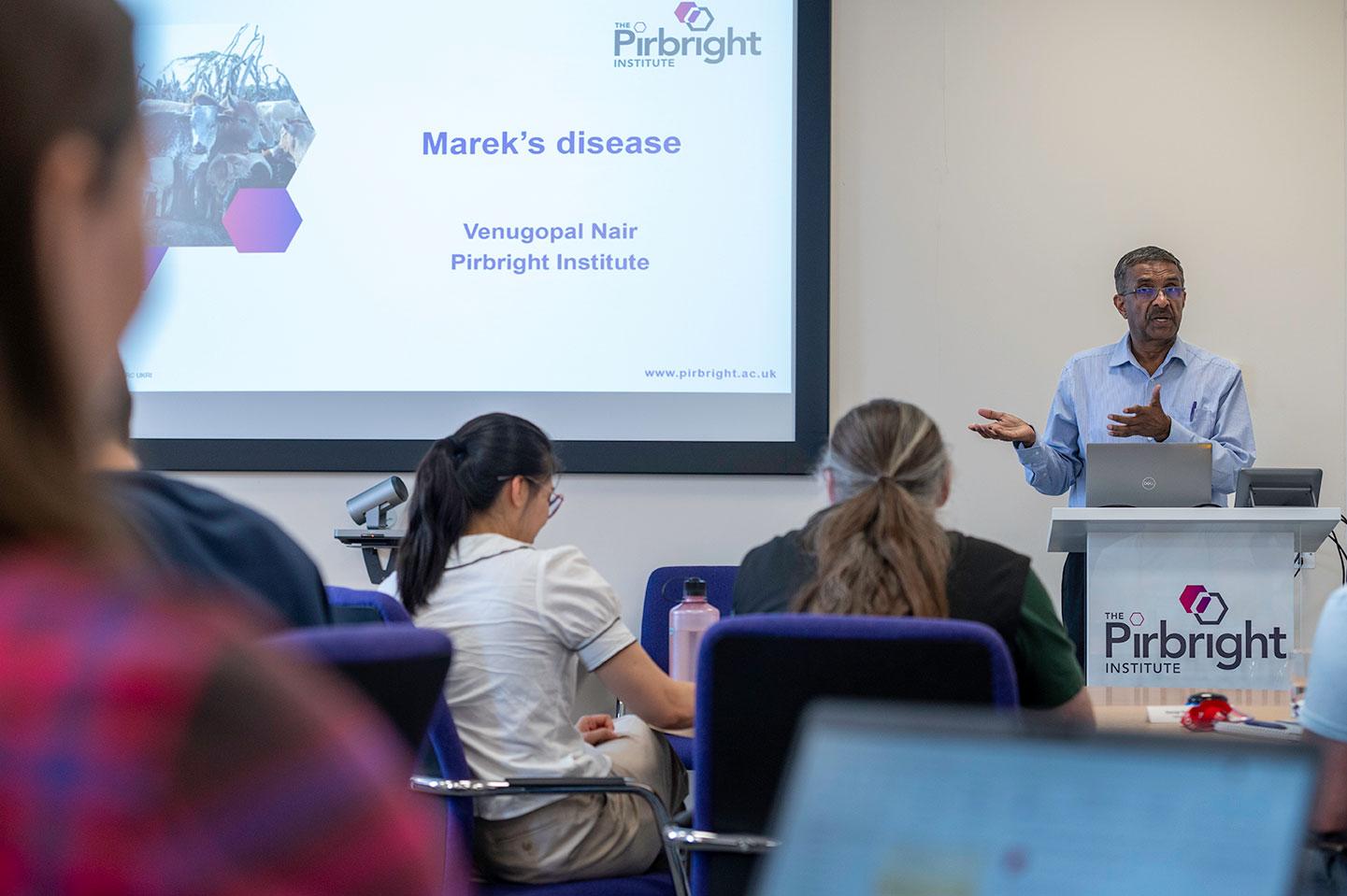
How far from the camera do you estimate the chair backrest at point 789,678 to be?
1605 mm

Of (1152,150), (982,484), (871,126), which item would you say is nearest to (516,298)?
(871,126)

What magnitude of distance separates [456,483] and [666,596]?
1.88 m

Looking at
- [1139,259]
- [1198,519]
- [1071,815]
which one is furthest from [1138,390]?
[1071,815]

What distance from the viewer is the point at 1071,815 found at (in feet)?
1.79

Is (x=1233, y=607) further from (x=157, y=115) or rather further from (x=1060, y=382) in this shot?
(x=157, y=115)

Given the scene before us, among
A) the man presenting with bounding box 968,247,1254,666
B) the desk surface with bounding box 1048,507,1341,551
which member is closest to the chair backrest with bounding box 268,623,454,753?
the desk surface with bounding box 1048,507,1341,551

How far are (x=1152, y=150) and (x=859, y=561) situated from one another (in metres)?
3.18

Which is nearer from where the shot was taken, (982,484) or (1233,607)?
(1233,607)

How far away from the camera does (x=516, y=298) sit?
181 inches

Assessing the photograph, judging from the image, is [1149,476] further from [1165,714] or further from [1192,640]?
[1165,714]

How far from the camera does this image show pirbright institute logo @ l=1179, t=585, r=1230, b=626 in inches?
122

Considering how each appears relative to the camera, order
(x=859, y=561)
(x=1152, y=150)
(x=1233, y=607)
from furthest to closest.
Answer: (x=1152, y=150)
(x=1233, y=607)
(x=859, y=561)

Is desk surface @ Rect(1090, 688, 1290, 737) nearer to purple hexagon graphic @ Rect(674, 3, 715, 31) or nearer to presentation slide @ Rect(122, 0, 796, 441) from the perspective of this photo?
presentation slide @ Rect(122, 0, 796, 441)

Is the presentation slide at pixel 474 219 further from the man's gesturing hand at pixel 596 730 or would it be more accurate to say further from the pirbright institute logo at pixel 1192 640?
the man's gesturing hand at pixel 596 730
